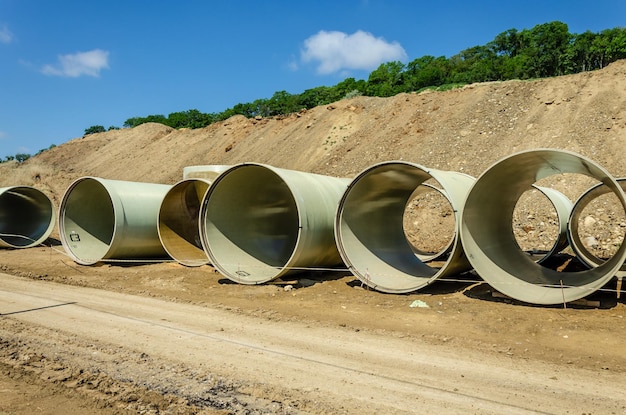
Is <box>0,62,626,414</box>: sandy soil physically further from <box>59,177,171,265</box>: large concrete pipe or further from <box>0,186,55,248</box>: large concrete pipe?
<box>0,186,55,248</box>: large concrete pipe

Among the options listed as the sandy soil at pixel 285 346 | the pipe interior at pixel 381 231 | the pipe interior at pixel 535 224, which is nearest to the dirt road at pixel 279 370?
the sandy soil at pixel 285 346

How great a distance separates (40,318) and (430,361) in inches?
→ 230

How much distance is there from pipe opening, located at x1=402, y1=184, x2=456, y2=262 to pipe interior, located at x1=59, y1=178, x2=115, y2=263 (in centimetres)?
990

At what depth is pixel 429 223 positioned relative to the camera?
19438 millimetres

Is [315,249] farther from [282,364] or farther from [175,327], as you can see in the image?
[282,364]

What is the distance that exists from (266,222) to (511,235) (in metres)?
5.94

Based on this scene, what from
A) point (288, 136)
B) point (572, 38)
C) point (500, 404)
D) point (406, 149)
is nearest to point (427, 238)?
point (406, 149)

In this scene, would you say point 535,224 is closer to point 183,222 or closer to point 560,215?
point 560,215

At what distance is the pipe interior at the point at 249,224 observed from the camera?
11531 millimetres

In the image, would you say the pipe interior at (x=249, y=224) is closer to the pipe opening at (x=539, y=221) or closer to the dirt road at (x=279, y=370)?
the dirt road at (x=279, y=370)

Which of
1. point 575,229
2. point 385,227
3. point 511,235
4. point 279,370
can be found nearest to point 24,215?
point 385,227

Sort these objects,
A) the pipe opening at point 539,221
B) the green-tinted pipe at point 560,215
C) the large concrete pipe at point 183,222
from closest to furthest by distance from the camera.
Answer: the large concrete pipe at point 183,222
the green-tinted pipe at point 560,215
the pipe opening at point 539,221

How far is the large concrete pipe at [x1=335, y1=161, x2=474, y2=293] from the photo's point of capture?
9.60 meters

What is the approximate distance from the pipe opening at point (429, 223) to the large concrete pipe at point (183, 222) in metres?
7.24
